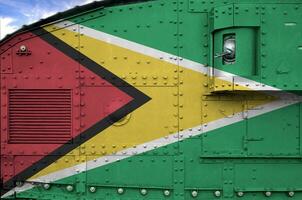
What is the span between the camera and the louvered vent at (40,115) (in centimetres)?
401

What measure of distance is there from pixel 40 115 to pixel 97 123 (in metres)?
0.62

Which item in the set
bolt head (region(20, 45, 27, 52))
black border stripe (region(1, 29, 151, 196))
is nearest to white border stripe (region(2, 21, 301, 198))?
black border stripe (region(1, 29, 151, 196))

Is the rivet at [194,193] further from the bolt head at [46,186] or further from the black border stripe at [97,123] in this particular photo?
the bolt head at [46,186]

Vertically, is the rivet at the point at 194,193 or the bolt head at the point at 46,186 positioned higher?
the bolt head at the point at 46,186

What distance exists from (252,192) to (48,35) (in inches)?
109

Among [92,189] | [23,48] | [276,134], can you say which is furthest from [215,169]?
[23,48]

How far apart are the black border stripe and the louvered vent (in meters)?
0.13

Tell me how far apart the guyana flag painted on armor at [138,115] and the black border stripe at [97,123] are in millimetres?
11

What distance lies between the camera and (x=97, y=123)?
4.00 meters

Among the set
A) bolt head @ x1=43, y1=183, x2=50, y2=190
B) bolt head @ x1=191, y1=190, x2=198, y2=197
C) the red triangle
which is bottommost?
bolt head @ x1=191, y1=190, x2=198, y2=197

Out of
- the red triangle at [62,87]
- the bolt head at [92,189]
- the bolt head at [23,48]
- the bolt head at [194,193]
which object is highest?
the bolt head at [23,48]

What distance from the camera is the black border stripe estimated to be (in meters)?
3.99

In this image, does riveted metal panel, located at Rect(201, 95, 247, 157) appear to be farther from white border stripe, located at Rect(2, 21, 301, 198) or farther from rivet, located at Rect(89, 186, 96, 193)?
rivet, located at Rect(89, 186, 96, 193)

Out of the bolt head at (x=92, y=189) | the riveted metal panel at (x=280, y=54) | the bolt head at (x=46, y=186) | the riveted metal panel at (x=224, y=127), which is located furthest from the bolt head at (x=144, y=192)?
the riveted metal panel at (x=280, y=54)
